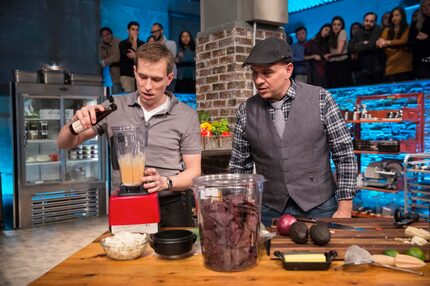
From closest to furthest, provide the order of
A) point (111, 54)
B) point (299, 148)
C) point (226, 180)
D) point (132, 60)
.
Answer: point (226, 180)
point (299, 148)
point (132, 60)
point (111, 54)

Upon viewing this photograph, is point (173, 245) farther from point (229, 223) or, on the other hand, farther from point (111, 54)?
point (111, 54)

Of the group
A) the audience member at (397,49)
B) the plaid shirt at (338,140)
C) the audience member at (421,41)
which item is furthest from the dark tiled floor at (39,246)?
the audience member at (421,41)

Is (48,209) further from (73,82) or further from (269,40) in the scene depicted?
(269,40)

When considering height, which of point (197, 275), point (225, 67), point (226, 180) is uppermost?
point (225, 67)

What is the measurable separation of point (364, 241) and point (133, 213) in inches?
33.6

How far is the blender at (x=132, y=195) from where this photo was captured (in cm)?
159

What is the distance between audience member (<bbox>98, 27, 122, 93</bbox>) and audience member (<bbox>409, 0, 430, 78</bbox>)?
478 cm

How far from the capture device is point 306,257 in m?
1.36

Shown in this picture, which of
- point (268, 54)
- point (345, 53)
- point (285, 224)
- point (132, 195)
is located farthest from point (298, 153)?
point (345, 53)

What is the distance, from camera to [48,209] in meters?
6.31

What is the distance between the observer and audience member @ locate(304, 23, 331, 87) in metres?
7.01

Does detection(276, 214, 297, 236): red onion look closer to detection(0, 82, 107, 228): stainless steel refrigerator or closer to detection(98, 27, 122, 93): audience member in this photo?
detection(0, 82, 107, 228): stainless steel refrigerator

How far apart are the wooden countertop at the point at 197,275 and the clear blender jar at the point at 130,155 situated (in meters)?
0.31

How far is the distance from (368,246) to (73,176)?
6043 millimetres
